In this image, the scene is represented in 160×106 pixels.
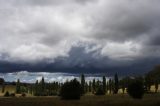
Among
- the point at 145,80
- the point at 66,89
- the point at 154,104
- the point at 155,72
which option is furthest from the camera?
the point at 145,80

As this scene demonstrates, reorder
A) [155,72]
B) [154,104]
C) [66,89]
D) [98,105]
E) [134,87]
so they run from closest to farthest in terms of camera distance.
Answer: [98,105], [154,104], [66,89], [134,87], [155,72]

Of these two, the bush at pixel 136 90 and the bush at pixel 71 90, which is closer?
the bush at pixel 71 90

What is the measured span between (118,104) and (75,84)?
785 inches

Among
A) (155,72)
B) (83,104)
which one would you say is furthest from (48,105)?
(155,72)

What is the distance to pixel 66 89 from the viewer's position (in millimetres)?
79812

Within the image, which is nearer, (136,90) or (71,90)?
(71,90)

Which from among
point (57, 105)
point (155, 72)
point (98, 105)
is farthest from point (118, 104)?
point (155, 72)

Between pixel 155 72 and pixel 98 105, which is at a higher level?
pixel 155 72

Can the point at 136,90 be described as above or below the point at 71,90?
below

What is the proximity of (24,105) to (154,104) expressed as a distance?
24.2m

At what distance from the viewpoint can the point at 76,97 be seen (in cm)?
7988

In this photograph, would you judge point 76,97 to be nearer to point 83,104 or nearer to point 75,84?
point 75,84

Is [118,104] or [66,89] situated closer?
[118,104]

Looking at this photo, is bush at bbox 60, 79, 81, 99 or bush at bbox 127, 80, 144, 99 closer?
bush at bbox 60, 79, 81, 99
